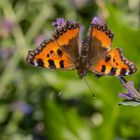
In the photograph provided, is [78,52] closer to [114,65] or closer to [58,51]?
[58,51]

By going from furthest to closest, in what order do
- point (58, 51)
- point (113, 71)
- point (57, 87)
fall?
point (57, 87)
point (58, 51)
point (113, 71)

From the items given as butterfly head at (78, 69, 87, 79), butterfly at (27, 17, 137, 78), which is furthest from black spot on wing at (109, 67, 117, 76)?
butterfly head at (78, 69, 87, 79)

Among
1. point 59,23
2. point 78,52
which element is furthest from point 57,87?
point 59,23

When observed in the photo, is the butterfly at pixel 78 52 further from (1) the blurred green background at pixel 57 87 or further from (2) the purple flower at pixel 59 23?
(1) the blurred green background at pixel 57 87

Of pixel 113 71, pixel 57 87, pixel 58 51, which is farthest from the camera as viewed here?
pixel 57 87

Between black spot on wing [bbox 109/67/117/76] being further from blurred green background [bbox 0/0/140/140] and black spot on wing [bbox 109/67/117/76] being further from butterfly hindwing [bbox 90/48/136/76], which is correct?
blurred green background [bbox 0/0/140/140]

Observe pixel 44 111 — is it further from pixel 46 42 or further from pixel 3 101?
pixel 46 42

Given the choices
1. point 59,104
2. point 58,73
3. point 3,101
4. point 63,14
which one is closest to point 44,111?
point 59,104
